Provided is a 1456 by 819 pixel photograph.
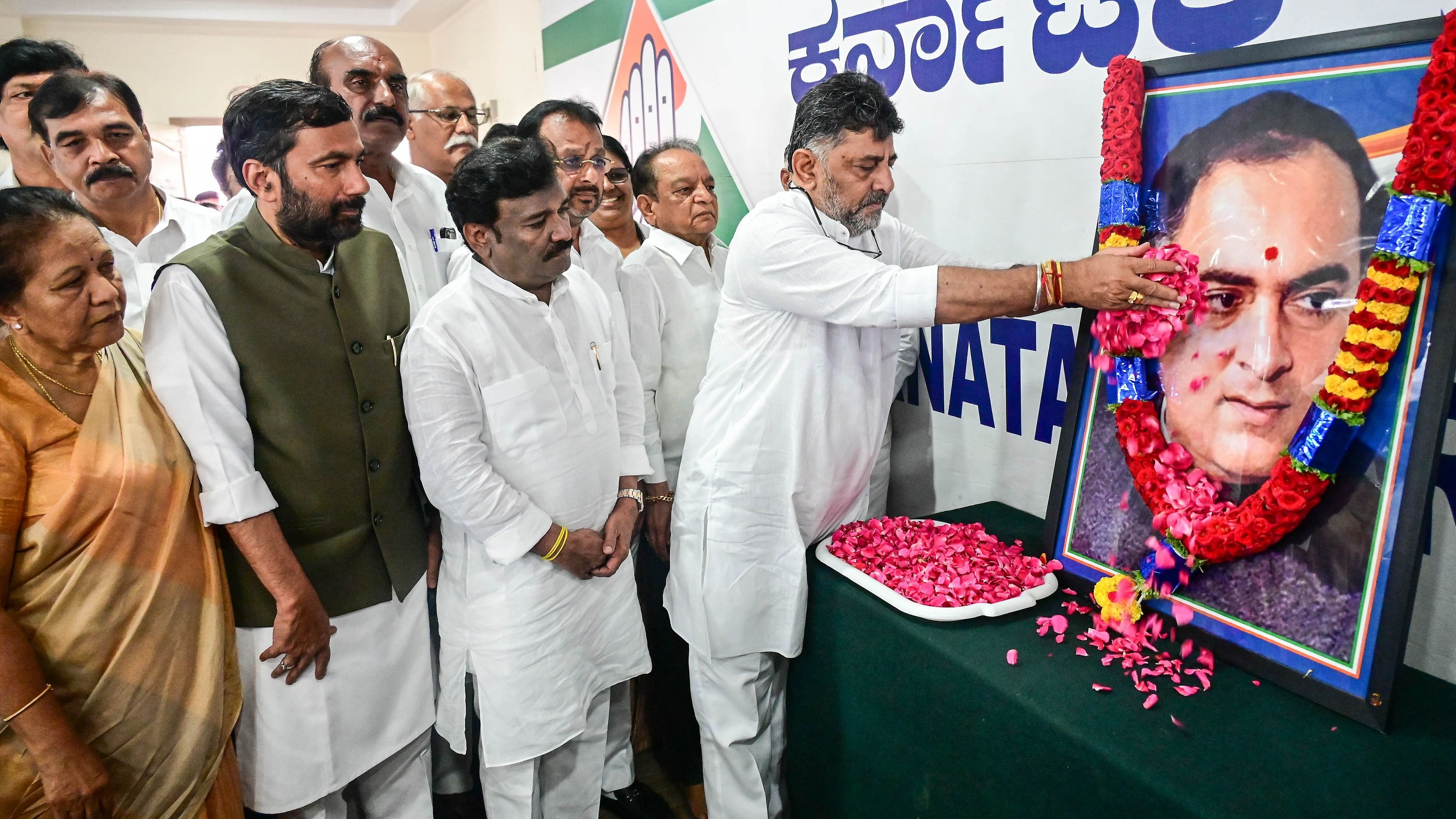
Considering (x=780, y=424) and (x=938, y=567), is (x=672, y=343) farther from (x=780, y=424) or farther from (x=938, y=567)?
(x=938, y=567)

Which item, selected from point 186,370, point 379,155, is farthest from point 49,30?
point 186,370

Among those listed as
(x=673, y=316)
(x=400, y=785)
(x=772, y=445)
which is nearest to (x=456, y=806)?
(x=400, y=785)

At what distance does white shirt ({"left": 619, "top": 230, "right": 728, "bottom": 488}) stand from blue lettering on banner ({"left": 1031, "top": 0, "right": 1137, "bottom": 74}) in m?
1.03

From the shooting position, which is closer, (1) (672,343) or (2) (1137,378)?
(2) (1137,378)

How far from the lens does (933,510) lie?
2566 mm

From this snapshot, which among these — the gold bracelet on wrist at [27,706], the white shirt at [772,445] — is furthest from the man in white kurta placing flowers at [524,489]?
the gold bracelet on wrist at [27,706]

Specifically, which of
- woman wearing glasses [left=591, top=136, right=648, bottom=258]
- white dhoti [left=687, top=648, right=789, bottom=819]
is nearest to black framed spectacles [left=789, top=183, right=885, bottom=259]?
white dhoti [left=687, top=648, right=789, bottom=819]

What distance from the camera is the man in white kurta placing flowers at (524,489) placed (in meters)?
1.70

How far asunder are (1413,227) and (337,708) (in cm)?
188

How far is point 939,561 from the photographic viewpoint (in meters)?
1.72

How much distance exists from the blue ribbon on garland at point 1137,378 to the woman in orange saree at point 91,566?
5.17ft

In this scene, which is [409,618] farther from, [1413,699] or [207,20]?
[207,20]

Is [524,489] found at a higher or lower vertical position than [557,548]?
higher

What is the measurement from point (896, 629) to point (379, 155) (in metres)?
1.81
